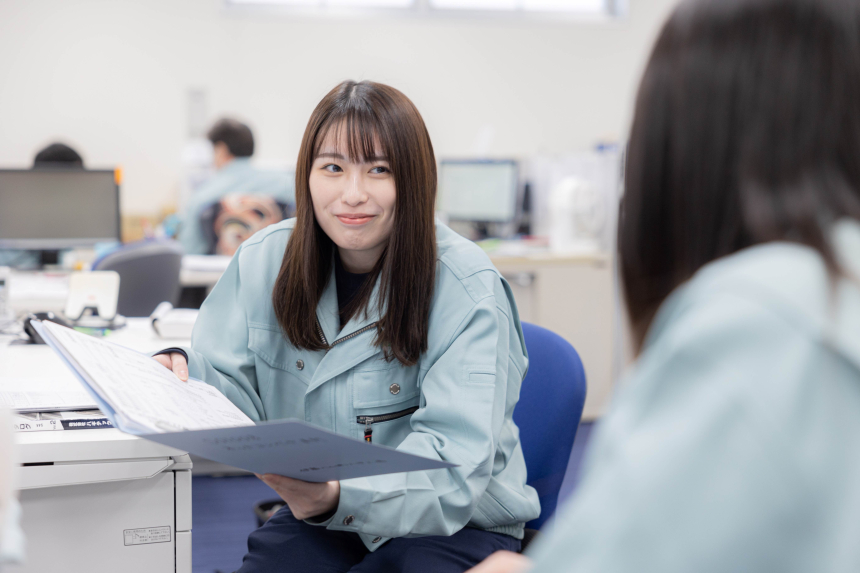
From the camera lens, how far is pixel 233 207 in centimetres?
337

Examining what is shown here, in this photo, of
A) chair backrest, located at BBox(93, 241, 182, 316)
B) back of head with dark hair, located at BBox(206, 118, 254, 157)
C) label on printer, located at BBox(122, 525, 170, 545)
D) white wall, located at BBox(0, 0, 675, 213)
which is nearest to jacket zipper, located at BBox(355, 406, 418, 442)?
label on printer, located at BBox(122, 525, 170, 545)

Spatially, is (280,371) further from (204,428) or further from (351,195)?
(204,428)

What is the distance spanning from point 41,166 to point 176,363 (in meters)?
2.55

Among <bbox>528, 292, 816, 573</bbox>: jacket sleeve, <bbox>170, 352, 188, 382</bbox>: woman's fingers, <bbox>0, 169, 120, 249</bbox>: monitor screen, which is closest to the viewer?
<bbox>528, 292, 816, 573</bbox>: jacket sleeve

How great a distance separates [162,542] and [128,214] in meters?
4.04

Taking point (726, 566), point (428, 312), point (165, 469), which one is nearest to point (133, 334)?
point (165, 469)

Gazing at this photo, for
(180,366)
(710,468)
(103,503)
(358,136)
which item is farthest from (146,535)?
(710,468)

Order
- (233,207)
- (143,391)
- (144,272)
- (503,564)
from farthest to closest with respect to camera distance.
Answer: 1. (233,207)
2. (144,272)
3. (143,391)
4. (503,564)

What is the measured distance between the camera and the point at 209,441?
2.44ft

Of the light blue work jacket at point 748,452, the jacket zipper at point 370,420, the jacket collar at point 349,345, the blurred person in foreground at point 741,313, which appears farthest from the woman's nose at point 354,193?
the light blue work jacket at point 748,452

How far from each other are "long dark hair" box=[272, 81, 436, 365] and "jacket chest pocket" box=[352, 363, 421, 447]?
0.04 metres

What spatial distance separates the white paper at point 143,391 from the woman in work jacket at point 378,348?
0.09 meters

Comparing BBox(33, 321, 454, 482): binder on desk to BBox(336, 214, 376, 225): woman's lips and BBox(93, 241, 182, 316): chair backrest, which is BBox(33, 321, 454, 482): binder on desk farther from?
BBox(93, 241, 182, 316): chair backrest

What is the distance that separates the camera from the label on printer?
1095mm
